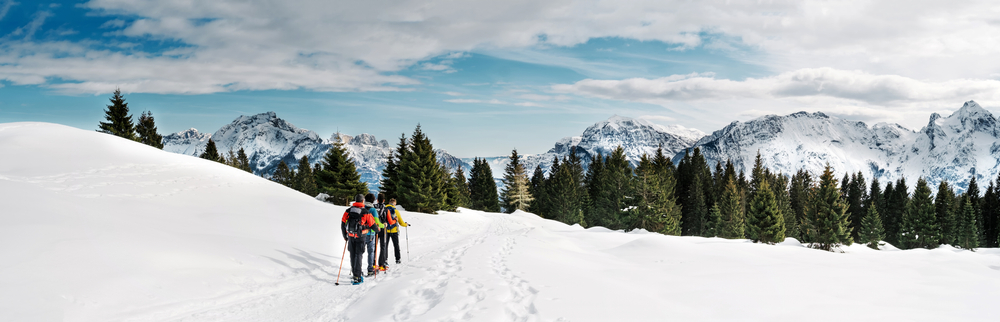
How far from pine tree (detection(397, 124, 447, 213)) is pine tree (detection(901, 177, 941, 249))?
66.7 m

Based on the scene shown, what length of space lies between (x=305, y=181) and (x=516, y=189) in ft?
133

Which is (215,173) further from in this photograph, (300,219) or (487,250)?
(487,250)

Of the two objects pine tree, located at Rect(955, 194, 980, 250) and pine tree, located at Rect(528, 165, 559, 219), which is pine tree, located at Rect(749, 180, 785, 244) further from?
pine tree, located at Rect(955, 194, 980, 250)

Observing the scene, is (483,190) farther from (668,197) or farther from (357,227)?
(357,227)

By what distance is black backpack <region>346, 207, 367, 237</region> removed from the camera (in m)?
11.6

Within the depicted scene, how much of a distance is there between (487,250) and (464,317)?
974 cm

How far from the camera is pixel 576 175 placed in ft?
255

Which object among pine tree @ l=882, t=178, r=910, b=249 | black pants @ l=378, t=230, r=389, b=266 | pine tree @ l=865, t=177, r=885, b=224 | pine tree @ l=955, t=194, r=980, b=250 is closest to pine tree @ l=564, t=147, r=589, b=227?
black pants @ l=378, t=230, r=389, b=266

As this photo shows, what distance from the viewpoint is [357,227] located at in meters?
11.7

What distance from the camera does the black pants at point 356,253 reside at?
11.2 metres

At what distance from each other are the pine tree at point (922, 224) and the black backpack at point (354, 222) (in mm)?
77566

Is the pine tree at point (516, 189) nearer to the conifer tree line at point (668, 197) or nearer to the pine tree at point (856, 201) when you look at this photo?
the conifer tree line at point (668, 197)

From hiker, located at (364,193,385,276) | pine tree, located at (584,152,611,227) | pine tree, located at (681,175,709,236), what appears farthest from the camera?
pine tree, located at (681,175,709,236)

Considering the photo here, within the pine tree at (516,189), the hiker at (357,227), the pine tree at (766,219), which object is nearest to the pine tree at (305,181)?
the pine tree at (516,189)
